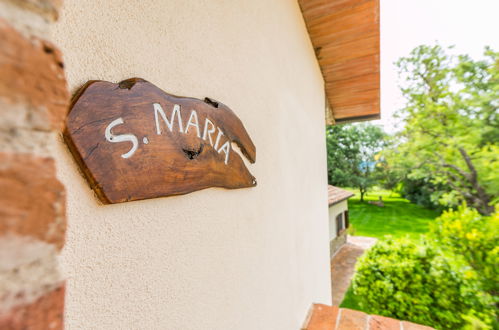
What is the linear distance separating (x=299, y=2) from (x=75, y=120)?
2.56 metres

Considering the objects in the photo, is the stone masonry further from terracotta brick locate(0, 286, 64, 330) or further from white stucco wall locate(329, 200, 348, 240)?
white stucco wall locate(329, 200, 348, 240)

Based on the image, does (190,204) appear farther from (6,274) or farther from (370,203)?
(370,203)

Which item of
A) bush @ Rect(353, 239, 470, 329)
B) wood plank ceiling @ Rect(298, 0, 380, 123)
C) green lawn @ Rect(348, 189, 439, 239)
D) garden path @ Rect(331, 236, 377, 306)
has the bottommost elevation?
green lawn @ Rect(348, 189, 439, 239)

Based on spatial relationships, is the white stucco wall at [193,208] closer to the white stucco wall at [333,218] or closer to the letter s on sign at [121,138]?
the letter s on sign at [121,138]

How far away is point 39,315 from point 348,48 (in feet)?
10.7

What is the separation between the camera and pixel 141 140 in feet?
1.90

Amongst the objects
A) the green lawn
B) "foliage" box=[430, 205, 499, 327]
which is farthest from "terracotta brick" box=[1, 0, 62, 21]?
the green lawn

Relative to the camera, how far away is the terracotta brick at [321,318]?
1.91 metres

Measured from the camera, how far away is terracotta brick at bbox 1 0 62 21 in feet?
0.77

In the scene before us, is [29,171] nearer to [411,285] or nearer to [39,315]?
[39,315]

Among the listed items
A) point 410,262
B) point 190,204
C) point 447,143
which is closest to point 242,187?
point 190,204

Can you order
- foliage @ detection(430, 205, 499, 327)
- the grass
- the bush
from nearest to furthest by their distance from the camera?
foliage @ detection(430, 205, 499, 327) < the bush < the grass

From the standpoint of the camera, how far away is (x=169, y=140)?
2.16 ft

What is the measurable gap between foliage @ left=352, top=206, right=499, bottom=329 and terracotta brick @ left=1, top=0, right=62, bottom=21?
355 cm
